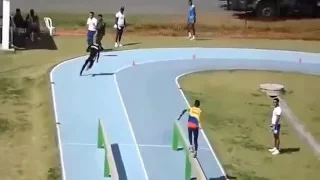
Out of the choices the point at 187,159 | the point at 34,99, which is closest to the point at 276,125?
the point at 187,159

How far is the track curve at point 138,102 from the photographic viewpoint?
17.1m

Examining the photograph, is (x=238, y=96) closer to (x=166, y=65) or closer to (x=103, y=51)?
(x=166, y=65)

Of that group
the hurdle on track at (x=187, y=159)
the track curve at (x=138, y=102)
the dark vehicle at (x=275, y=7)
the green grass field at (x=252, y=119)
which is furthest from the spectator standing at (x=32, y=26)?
the hurdle on track at (x=187, y=159)

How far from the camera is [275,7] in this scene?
129 ft

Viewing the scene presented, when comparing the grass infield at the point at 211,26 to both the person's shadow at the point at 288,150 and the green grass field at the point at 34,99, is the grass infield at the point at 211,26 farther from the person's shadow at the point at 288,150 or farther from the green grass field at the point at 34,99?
the person's shadow at the point at 288,150

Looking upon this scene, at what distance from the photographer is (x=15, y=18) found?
3150cm

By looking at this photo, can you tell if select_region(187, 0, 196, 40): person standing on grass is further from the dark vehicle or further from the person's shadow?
the person's shadow

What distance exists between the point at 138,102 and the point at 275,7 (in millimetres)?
18767

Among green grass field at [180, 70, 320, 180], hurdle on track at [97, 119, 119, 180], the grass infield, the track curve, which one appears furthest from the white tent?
hurdle on track at [97, 119, 119, 180]

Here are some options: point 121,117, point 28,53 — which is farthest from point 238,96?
point 28,53

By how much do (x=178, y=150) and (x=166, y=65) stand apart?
10768 mm

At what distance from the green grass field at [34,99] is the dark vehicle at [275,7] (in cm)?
453

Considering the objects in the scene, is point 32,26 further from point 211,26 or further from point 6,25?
point 211,26

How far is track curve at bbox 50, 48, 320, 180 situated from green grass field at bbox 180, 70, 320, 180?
57cm
